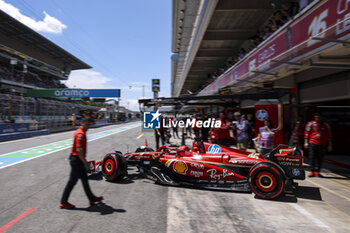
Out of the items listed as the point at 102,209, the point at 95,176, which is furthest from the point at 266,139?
the point at 95,176

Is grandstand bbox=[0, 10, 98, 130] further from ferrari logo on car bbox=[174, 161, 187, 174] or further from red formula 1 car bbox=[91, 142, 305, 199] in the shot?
ferrari logo on car bbox=[174, 161, 187, 174]

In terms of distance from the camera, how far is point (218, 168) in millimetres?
4711

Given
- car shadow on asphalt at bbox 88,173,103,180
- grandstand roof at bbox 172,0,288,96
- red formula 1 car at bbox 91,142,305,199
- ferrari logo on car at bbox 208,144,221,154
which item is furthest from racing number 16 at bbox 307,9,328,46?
car shadow on asphalt at bbox 88,173,103,180

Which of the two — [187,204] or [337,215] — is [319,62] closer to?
[337,215]

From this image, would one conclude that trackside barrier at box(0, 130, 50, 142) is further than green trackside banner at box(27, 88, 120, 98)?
No

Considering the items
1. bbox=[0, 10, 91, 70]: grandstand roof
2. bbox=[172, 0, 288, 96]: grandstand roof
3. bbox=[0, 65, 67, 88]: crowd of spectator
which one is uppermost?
bbox=[0, 10, 91, 70]: grandstand roof

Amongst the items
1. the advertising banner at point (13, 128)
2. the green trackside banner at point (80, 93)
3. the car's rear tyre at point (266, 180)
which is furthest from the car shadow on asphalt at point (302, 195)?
the green trackside banner at point (80, 93)

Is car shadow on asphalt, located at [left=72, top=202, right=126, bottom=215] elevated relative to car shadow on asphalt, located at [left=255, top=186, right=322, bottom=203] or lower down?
lower down

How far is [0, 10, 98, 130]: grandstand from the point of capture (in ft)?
63.8

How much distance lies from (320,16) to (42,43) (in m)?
51.2

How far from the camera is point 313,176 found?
18.9 ft

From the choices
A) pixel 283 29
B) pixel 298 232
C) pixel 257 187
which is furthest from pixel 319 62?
pixel 298 232

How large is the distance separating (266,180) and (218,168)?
3.18 feet

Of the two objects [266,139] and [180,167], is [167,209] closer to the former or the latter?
[180,167]
